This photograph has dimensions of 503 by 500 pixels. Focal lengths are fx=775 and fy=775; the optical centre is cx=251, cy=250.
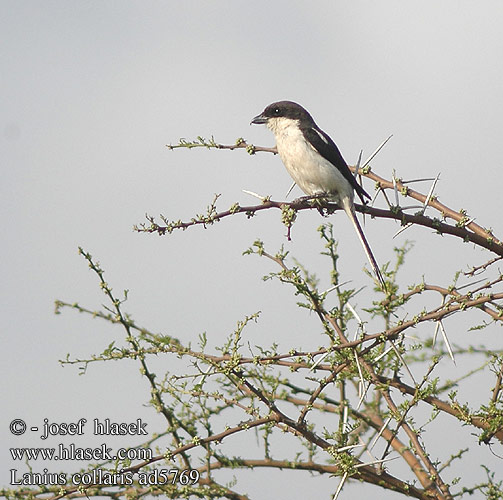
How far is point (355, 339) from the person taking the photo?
3.46m

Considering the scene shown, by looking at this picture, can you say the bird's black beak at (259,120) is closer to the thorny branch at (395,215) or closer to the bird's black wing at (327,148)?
the bird's black wing at (327,148)

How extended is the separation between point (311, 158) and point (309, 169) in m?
0.11

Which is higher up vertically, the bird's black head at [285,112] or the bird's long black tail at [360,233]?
the bird's black head at [285,112]

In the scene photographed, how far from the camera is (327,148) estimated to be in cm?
588

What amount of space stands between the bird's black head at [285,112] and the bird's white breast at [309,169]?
0.77 feet

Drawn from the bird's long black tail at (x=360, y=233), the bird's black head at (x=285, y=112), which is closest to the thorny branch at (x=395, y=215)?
the bird's long black tail at (x=360, y=233)

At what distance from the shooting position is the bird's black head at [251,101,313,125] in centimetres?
626

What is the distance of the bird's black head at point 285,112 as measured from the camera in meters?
6.26

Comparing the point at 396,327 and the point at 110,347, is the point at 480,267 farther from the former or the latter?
A: the point at 110,347

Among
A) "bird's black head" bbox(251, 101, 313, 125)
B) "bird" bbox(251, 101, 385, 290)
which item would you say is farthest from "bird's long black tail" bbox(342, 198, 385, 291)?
"bird's black head" bbox(251, 101, 313, 125)

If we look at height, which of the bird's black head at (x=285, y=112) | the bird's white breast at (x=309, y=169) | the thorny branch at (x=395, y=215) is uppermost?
the bird's black head at (x=285, y=112)

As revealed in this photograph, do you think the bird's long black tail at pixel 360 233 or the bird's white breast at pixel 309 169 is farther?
the bird's white breast at pixel 309 169

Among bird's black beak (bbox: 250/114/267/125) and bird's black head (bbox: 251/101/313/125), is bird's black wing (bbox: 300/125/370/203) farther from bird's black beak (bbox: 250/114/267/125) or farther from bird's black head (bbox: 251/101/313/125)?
bird's black beak (bbox: 250/114/267/125)

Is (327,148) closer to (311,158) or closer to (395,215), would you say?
(311,158)
